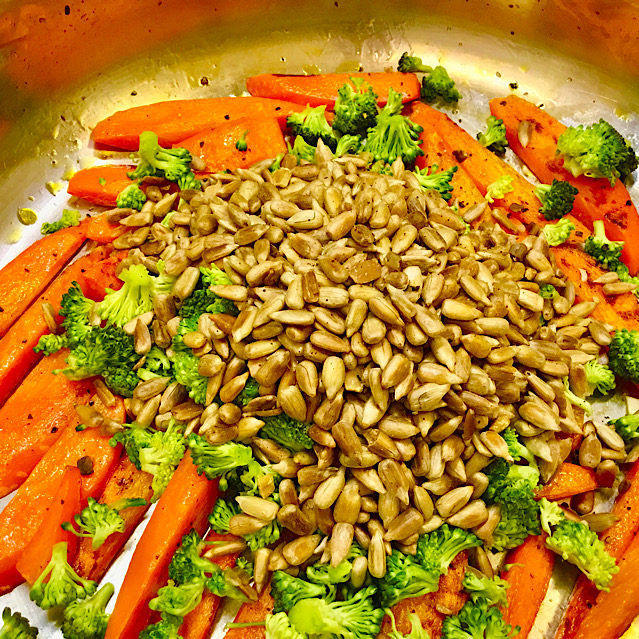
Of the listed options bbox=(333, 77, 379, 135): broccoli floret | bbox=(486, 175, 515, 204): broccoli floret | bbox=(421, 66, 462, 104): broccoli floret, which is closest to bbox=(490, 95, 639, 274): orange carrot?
bbox=(421, 66, 462, 104): broccoli floret

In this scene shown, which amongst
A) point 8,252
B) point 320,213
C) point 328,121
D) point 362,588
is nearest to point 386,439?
point 362,588

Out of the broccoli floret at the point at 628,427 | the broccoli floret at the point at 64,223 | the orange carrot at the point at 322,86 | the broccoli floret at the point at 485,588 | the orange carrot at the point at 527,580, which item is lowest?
the broccoli floret at the point at 485,588

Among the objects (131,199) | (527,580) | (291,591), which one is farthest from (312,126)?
(527,580)

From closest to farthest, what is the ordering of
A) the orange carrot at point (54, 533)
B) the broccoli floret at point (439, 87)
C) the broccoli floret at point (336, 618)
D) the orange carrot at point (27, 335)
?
the broccoli floret at point (336, 618) → the orange carrot at point (54, 533) → the orange carrot at point (27, 335) → the broccoli floret at point (439, 87)

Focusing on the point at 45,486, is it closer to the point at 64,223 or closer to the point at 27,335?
the point at 27,335

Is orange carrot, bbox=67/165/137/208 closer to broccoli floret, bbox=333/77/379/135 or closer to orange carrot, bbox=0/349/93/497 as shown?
orange carrot, bbox=0/349/93/497

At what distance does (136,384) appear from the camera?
2248 mm

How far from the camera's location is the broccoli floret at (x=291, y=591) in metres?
1.87

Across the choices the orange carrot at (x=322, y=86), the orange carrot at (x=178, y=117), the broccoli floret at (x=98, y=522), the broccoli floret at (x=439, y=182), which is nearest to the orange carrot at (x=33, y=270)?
the orange carrot at (x=178, y=117)

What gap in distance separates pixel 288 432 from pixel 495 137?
6.33 ft

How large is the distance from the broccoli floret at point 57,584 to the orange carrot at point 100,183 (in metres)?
1.58

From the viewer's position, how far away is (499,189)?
8.79 feet

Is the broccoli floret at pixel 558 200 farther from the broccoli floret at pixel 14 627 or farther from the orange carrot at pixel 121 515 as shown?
the broccoli floret at pixel 14 627

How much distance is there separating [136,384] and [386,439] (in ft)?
3.30
